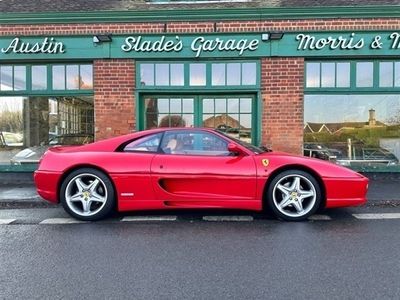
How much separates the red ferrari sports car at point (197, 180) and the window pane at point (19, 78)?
4.90 metres

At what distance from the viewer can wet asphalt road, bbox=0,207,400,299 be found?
3.70 metres

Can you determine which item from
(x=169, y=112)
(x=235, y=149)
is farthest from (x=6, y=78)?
(x=235, y=149)

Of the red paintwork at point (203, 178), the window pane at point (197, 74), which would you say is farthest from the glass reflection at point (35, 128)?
the red paintwork at point (203, 178)

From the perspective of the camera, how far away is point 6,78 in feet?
34.6

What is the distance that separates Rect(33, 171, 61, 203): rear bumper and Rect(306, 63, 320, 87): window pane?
6.17 meters

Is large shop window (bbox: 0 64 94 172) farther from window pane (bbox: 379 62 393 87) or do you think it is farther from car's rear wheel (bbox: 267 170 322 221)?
window pane (bbox: 379 62 393 87)

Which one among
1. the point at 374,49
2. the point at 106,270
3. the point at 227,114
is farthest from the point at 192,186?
the point at 374,49

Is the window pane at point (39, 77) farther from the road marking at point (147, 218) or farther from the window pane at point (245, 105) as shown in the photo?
the road marking at point (147, 218)

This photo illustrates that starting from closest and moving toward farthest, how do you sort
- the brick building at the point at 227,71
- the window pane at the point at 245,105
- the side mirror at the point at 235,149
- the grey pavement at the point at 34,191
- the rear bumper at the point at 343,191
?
the rear bumper at the point at 343,191
the side mirror at the point at 235,149
the grey pavement at the point at 34,191
the brick building at the point at 227,71
the window pane at the point at 245,105

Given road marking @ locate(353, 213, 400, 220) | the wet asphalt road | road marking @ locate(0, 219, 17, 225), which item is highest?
road marking @ locate(353, 213, 400, 220)

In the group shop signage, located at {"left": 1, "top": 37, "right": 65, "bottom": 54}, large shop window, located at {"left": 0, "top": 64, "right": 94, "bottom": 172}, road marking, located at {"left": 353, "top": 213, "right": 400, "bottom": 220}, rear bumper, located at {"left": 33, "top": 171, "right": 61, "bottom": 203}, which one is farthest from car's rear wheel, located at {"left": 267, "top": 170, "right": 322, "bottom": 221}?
shop signage, located at {"left": 1, "top": 37, "right": 65, "bottom": 54}

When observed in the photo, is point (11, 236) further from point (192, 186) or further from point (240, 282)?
point (240, 282)

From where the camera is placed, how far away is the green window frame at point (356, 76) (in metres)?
10.0

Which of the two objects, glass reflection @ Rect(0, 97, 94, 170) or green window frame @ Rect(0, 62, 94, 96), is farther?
glass reflection @ Rect(0, 97, 94, 170)
